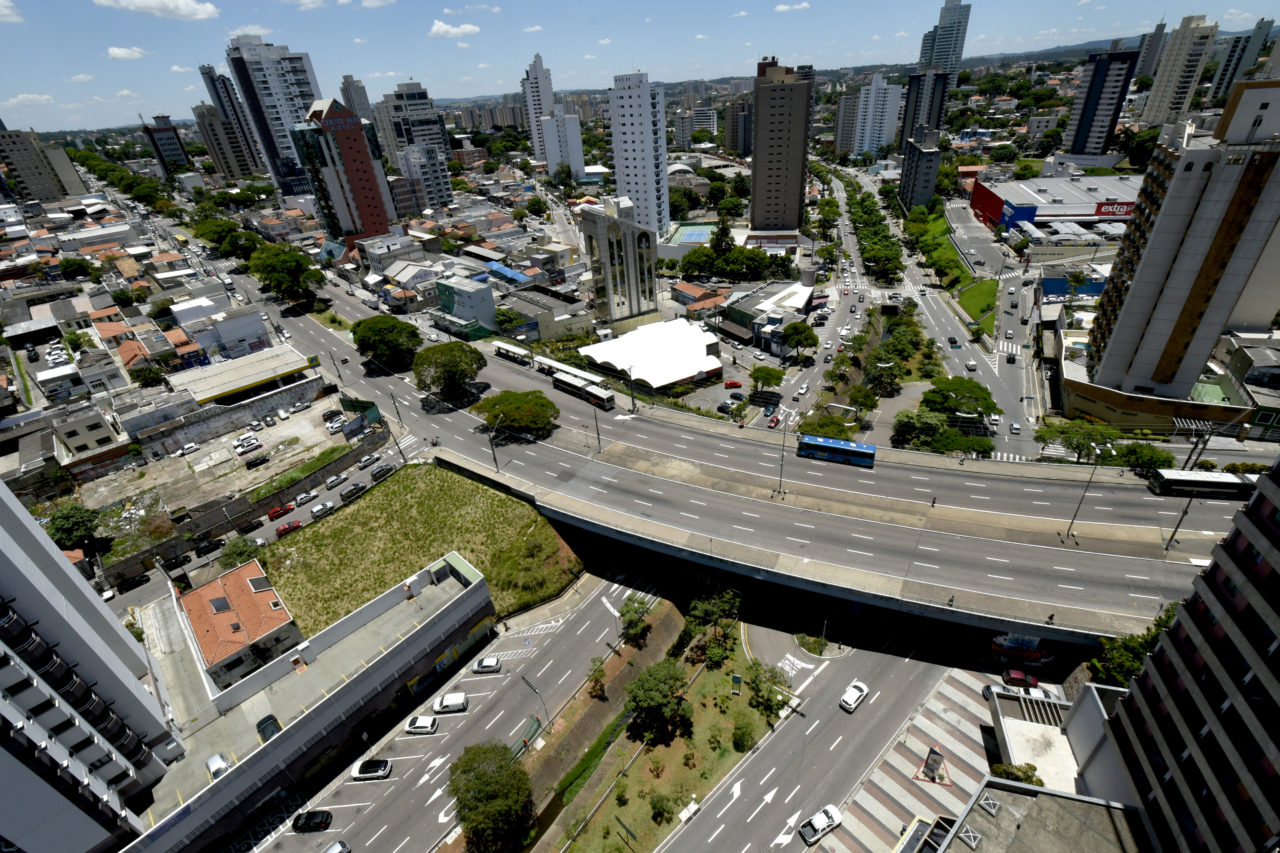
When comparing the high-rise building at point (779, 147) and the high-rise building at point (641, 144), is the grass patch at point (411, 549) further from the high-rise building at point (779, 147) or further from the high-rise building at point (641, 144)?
the high-rise building at point (779, 147)

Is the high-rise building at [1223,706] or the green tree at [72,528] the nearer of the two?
the high-rise building at [1223,706]

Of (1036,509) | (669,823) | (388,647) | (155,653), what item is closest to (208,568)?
(155,653)

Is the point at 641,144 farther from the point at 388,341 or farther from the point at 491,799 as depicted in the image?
the point at 491,799

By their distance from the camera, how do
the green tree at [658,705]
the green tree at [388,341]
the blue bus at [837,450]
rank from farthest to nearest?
the green tree at [388,341] < the blue bus at [837,450] < the green tree at [658,705]

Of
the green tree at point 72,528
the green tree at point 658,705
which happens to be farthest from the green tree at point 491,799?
the green tree at point 72,528

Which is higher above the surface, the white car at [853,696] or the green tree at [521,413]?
the green tree at [521,413]

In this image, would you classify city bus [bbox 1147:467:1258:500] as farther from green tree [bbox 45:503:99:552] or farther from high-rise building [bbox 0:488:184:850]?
green tree [bbox 45:503:99:552]

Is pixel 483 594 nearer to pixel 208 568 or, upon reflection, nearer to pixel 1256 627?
pixel 208 568
